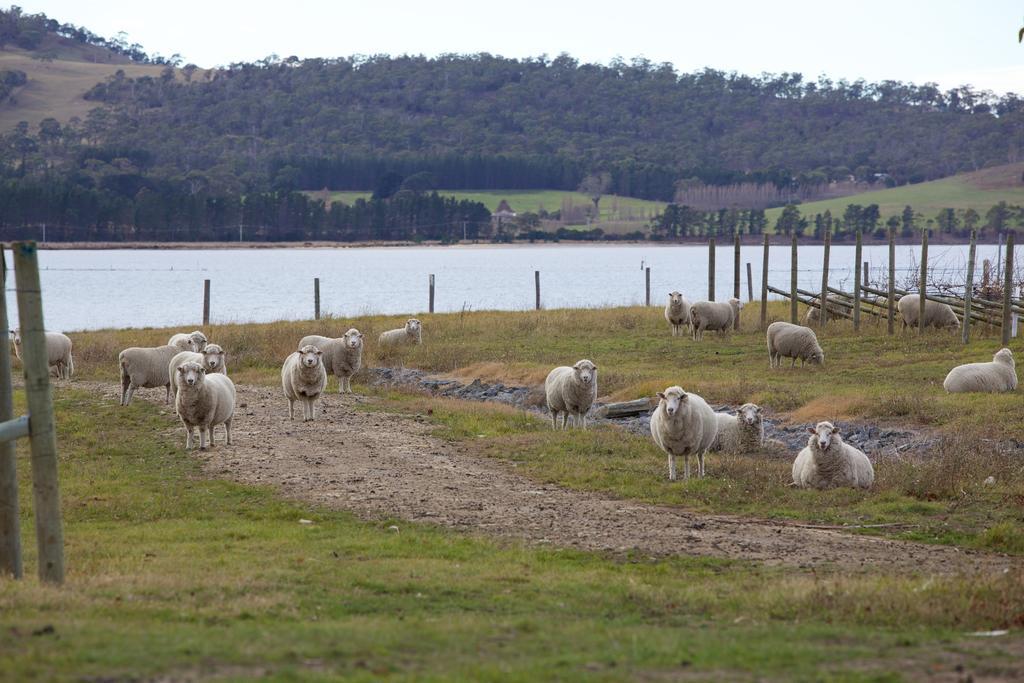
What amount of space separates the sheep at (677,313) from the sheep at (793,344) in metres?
6.25

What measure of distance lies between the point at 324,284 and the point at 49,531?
87671 mm

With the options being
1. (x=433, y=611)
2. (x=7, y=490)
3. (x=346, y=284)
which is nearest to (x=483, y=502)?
(x=433, y=611)

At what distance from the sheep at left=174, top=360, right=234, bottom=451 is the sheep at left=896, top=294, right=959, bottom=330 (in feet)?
66.7

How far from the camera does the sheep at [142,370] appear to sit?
22.1 m

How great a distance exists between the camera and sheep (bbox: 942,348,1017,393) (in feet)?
71.5

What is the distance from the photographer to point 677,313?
3394cm

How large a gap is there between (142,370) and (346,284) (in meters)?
74.6

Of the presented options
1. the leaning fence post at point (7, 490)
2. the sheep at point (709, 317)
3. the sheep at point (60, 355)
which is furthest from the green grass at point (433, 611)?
the sheep at point (709, 317)

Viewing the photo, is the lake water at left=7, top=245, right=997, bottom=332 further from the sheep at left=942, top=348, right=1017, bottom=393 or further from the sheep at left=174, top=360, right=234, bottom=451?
the sheep at left=174, top=360, right=234, bottom=451

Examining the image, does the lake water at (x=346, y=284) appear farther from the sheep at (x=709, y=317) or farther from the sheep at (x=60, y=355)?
the sheep at (x=60, y=355)

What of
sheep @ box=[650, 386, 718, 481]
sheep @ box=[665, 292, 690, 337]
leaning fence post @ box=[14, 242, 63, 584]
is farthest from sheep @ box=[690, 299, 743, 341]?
leaning fence post @ box=[14, 242, 63, 584]

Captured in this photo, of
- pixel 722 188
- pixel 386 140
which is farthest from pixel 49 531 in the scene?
pixel 386 140

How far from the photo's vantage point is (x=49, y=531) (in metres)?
8.80

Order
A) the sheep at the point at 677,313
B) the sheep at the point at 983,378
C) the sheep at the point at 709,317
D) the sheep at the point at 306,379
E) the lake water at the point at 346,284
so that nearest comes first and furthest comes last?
1. the sheep at the point at 306,379
2. the sheep at the point at 983,378
3. the sheep at the point at 709,317
4. the sheep at the point at 677,313
5. the lake water at the point at 346,284
